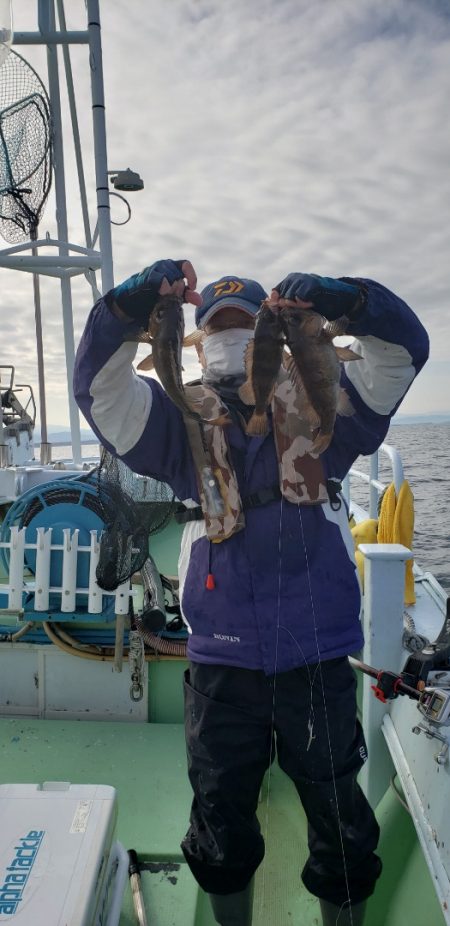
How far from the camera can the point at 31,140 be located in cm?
574

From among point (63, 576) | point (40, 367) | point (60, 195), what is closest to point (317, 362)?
point (63, 576)

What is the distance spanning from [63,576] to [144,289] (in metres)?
2.38

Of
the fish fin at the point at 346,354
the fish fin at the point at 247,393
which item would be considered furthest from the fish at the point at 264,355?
the fish fin at the point at 346,354

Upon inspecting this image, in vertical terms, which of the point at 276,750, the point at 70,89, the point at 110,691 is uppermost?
the point at 70,89

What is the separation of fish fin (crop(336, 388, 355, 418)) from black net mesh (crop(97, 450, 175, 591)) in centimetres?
165

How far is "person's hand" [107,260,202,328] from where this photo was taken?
1.92 meters

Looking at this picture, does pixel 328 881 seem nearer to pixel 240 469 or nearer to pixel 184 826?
pixel 184 826

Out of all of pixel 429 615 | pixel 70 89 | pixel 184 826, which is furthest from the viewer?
pixel 70 89

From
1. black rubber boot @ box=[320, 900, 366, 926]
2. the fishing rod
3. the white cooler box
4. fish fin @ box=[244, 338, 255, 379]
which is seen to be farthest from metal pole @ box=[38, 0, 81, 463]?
black rubber boot @ box=[320, 900, 366, 926]

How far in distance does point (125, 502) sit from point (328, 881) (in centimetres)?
244

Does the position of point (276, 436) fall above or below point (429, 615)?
above

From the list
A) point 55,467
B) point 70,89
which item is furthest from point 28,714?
point 70,89

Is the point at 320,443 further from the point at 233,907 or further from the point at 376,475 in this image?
the point at 376,475

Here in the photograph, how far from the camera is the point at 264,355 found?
2062mm
